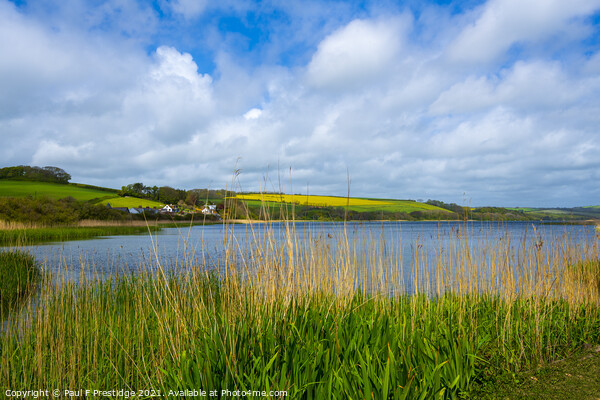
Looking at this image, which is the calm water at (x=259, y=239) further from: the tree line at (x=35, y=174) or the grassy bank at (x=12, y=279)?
the tree line at (x=35, y=174)

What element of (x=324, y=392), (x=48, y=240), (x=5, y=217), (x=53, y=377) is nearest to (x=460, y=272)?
(x=324, y=392)

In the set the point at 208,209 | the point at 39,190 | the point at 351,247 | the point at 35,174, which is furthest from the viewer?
the point at 35,174

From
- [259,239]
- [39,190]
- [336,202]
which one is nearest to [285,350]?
[259,239]

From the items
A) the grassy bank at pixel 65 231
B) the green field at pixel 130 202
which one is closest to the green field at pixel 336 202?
the grassy bank at pixel 65 231

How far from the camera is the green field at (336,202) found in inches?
133

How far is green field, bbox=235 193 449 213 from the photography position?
3.39 metres

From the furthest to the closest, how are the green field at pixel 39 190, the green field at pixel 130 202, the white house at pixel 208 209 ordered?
the green field at pixel 130 202, the green field at pixel 39 190, the white house at pixel 208 209

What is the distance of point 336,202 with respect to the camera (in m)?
41.9

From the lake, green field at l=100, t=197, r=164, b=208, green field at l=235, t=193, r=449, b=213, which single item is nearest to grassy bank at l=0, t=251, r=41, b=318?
the lake

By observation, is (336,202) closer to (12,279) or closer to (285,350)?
(12,279)

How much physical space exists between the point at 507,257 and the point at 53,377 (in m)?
5.10

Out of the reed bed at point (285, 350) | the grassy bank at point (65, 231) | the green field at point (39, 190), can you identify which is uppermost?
the green field at point (39, 190)

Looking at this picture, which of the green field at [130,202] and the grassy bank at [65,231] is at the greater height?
the green field at [130,202]

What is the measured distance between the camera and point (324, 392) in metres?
2.16
